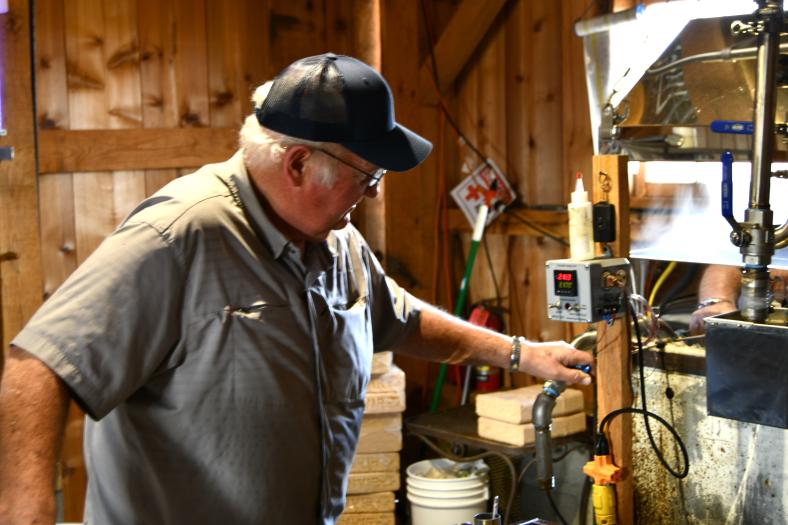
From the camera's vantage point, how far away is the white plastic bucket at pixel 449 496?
3137 millimetres

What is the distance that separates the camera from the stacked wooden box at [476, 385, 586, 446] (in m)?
2.93

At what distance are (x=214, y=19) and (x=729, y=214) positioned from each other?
2.56m

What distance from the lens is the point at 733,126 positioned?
1991 millimetres

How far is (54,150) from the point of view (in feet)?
11.8

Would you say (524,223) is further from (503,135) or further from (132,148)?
(132,148)

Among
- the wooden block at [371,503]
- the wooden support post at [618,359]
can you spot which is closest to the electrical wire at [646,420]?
the wooden support post at [618,359]

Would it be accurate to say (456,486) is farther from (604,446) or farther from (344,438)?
(344,438)

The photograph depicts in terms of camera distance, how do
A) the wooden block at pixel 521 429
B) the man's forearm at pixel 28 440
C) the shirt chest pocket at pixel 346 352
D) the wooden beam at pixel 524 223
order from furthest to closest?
the wooden beam at pixel 524 223 < the wooden block at pixel 521 429 < the shirt chest pocket at pixel 346 352 < the man's forearm at pixel 28 440

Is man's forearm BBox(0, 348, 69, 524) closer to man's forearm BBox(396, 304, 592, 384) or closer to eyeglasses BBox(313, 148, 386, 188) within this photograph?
eyeglasses BBox(313, 148, 386, 188)

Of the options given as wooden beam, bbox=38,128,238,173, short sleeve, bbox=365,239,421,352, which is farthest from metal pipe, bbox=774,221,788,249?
wooden beam, bbox=38,128,238,173

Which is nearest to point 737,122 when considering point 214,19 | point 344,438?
point 344,438

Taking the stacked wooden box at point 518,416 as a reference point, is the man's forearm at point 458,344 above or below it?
above

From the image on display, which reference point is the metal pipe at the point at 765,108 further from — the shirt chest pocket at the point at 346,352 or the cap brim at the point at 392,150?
the shirt chest pocket at the point at 346,352

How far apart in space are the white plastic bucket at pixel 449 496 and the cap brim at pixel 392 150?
1644 millimetres
